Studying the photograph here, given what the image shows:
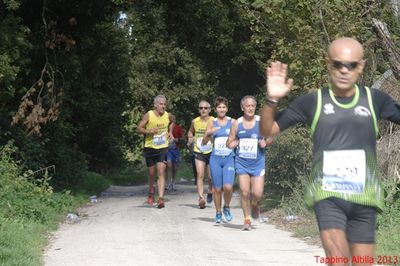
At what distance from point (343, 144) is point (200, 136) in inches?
373

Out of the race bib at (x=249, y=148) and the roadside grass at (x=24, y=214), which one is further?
the race bib at (x=249, y=148)

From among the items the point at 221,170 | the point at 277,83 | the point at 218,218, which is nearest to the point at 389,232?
the point at 218,218

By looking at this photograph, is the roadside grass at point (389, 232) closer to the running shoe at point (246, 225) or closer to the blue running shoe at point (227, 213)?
the running shoe at point (246, 225)

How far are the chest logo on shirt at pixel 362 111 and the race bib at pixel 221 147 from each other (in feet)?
22.9

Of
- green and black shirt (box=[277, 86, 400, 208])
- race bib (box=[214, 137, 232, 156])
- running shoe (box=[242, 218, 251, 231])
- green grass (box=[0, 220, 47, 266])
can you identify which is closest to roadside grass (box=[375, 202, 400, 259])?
running shoe (box=[242, 218, 251, 231])

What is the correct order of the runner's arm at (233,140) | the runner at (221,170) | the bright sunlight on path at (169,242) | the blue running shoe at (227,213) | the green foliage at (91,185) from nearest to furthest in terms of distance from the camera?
the bright sunlight on path at (169,242) → the runner's arm at (233,140) → the runner at (221,170) → the blue running shoe at (227,213) → the green foliage at (91,185)

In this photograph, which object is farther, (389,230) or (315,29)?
(315,29)

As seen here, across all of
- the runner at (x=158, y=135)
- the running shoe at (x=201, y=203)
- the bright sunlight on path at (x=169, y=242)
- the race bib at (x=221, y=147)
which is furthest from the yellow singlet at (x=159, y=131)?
the race bib at (x=221, y=147)

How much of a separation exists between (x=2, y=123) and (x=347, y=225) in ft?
34.4

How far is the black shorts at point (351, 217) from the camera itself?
4715 millimetres

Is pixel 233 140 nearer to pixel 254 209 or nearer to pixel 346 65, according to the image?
pixel 254 209

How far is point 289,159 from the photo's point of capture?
520 inches

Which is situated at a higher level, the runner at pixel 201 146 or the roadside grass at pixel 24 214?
the runner at pixel 201 146

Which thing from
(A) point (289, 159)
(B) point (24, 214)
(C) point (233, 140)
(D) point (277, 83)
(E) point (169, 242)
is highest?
(D) point (277, 83)
